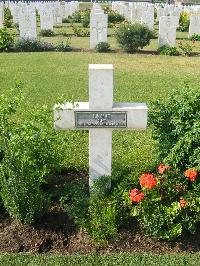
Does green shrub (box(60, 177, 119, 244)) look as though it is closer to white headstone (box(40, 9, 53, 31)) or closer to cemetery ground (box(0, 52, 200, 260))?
cemetery ground (box(0, 52, 200, 260))

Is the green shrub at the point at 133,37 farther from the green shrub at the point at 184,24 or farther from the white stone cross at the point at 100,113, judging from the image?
the white stone cross at the point at 100,113

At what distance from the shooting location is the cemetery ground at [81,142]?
4.00 metres

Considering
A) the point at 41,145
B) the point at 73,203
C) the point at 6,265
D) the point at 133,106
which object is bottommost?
the point at 6,265

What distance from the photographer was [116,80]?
419 inches

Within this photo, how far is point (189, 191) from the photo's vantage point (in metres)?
4.09

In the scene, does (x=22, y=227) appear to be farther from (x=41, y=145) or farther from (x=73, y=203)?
(x=41, y=145)

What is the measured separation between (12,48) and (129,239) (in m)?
12.2

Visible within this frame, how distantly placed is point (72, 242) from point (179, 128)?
5.02 ft

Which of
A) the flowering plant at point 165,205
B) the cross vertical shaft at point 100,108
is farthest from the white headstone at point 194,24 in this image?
the flowering plant at point 165,205

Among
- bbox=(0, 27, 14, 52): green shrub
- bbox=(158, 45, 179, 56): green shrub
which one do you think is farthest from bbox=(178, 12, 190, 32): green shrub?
bbox=(0, 27, 14, 52): green shrub

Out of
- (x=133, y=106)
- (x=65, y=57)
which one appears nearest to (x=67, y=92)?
(x=65, y=57)

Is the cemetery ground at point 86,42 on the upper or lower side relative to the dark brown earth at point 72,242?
upper

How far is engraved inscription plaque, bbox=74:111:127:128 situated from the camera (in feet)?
13.5

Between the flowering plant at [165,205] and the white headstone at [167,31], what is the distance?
11.8 m
